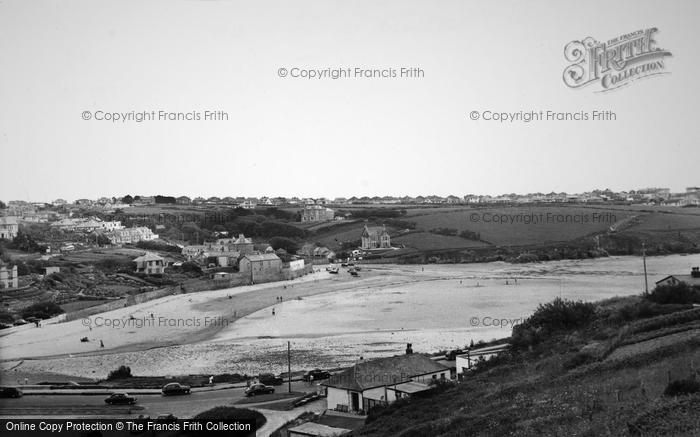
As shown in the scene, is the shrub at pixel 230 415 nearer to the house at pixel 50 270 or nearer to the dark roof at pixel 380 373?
the dark roof at pixel 380 373

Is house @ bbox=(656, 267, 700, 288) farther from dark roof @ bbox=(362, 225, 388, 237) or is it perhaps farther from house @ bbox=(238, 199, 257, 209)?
house @ bbox=(238, 199, 257, 209)

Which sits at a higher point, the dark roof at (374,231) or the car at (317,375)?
the dark roof at (374,231)

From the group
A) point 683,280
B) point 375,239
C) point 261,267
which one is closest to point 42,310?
point 261,267

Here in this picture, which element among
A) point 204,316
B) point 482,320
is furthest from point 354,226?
point 482,320

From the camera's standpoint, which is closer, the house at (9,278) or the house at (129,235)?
the house at (9,278)

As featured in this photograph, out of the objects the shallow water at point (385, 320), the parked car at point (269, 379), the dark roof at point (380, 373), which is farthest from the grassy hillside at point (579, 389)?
the shallow water at point (385, 320)

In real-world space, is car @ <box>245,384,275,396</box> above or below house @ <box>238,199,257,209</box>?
below

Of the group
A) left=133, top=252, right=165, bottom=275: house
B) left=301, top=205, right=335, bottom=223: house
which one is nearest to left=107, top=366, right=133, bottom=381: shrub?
left=133, top=252, right=165, bottom=275: house
